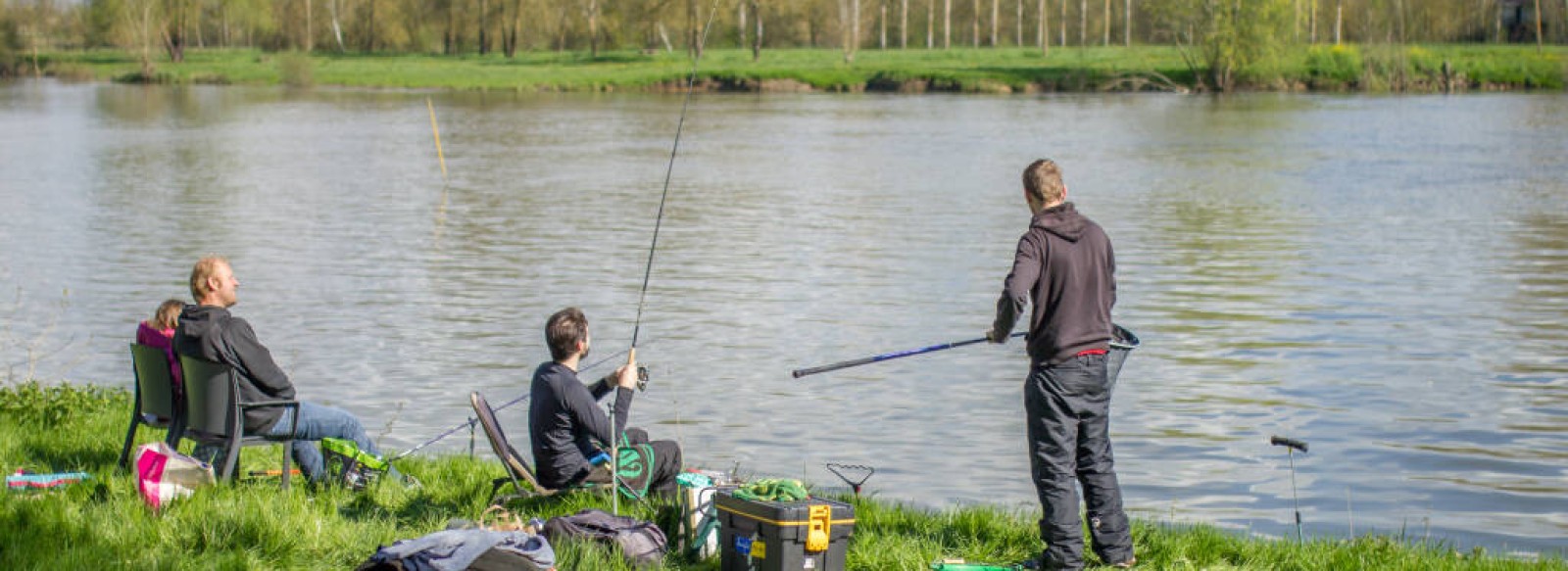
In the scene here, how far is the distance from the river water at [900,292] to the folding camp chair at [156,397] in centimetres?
250

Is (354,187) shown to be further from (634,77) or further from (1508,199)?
(634,77)

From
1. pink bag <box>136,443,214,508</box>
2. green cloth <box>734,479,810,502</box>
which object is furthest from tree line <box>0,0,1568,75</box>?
green cloth <box>734,479,810,502</box>

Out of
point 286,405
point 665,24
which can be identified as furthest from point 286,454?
point 665,24

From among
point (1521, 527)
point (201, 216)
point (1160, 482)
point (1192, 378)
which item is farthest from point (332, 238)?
point (1521, 527)

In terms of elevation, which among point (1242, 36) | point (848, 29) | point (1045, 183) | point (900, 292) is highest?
point (848, 29)

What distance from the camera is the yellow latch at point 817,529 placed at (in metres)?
6.03

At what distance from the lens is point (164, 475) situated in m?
7.10

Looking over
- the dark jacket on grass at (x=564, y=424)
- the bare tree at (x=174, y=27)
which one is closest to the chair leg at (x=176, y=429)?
the dark jacket on grass at (x=564, y=424)

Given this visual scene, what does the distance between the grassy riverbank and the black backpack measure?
0.26 feet

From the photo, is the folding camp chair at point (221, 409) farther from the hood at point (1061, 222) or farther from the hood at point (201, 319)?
the hood at point (1061, 222)

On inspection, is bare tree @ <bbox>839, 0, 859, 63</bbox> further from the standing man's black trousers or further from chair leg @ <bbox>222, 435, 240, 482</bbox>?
the standing man's black trousers

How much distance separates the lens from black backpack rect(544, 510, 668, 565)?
20.6 feet

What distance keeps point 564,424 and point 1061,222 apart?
2.23m

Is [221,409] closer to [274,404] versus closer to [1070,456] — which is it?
[274,404]
